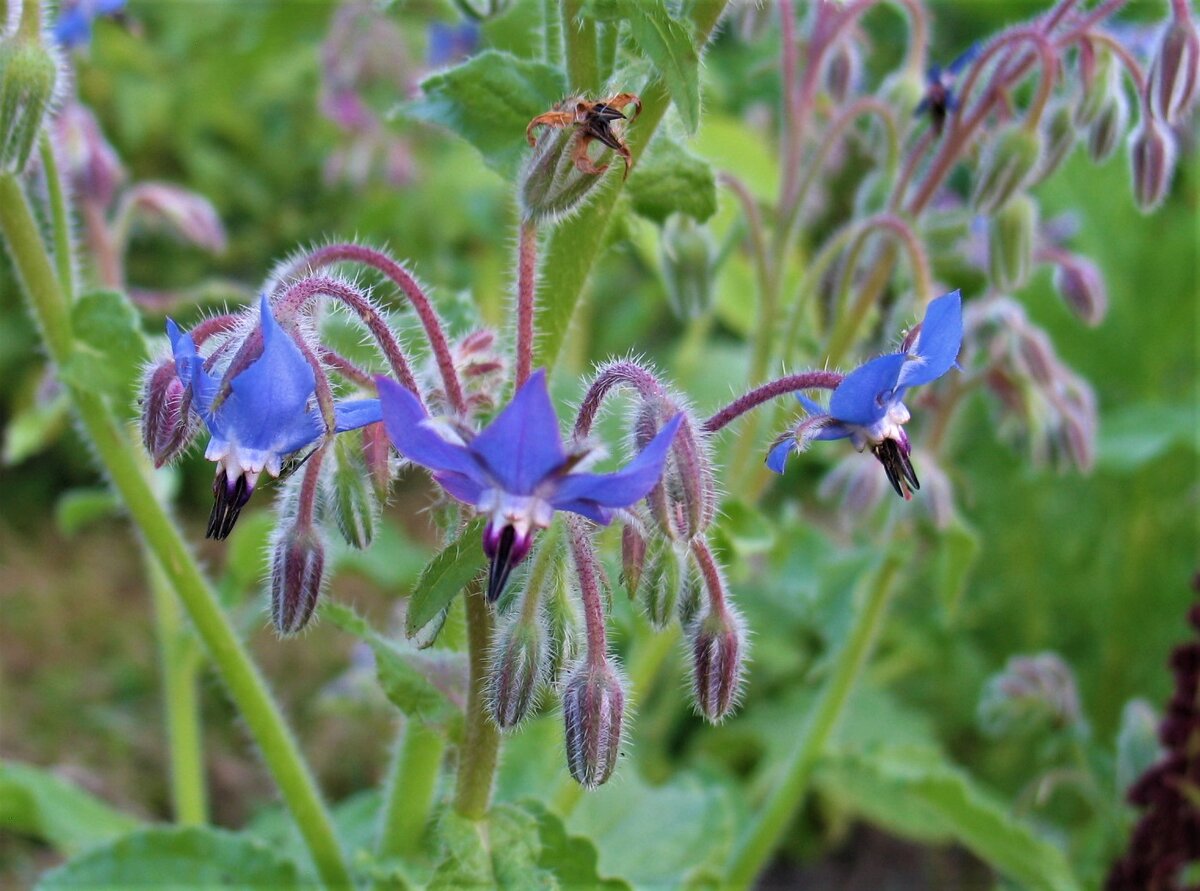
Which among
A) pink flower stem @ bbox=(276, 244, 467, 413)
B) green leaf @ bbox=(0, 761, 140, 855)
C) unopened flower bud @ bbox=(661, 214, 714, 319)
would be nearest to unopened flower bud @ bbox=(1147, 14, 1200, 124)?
unopened flower bud @ bbox=(661, 214, 714, 319)

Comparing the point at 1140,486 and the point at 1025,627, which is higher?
the point at 1140,486

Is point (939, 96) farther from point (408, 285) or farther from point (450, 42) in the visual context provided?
point (450, 42)

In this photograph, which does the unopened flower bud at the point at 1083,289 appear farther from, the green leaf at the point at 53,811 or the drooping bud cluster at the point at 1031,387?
the green leaf at the point at 53,811

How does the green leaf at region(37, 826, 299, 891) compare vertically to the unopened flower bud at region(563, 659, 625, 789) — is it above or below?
below

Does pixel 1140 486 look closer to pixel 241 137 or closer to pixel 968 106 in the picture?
pixel 968 106

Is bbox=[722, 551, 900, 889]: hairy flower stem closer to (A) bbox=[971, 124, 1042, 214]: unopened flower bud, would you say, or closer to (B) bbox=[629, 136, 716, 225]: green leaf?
(A) bbox=[971, 124, 1042, 214]: unopened flower bud

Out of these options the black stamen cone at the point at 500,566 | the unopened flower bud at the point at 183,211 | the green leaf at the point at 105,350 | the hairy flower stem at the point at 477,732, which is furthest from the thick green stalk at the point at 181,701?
the black stamen cone at the point at 500,566

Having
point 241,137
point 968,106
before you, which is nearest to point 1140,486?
point 968,106
